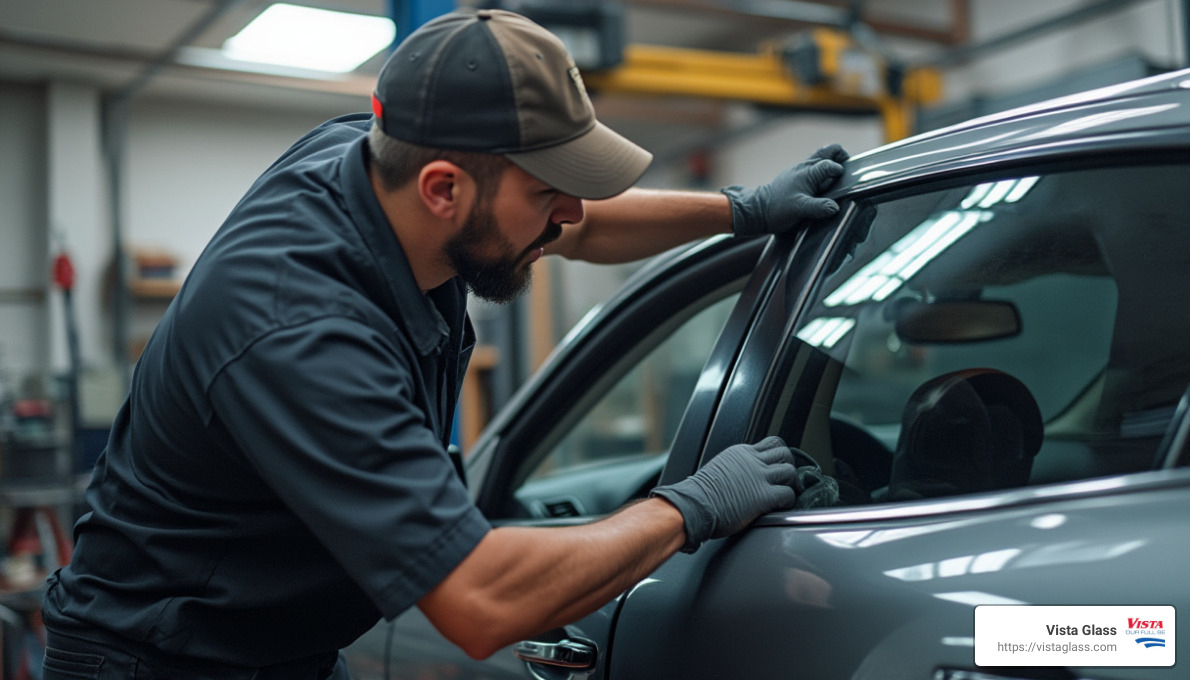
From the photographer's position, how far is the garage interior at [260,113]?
5.74 meters

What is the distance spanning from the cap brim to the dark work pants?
0.75 meters

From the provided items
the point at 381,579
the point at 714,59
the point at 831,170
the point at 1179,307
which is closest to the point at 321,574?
the point at 381,579

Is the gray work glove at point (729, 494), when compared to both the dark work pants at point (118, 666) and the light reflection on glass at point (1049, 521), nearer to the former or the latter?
the light reflection on glass at point (1049, 521)

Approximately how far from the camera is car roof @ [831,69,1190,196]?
1022 millimetres

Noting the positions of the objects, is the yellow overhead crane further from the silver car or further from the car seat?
the car seat

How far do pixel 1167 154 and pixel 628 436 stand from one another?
566 centimetres

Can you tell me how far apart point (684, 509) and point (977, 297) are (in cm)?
64

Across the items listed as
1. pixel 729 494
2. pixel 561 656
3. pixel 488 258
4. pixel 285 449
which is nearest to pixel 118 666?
pixel 285 449

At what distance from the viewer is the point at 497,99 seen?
125 cm

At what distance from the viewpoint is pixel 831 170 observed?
1445 millimetres

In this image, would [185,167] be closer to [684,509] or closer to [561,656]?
[561,656]

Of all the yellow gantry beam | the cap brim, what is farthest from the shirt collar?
the yellow gantry beam

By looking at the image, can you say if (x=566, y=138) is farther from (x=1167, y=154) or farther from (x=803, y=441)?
(x=1167, y=154)

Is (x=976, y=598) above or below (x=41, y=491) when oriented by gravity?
above
